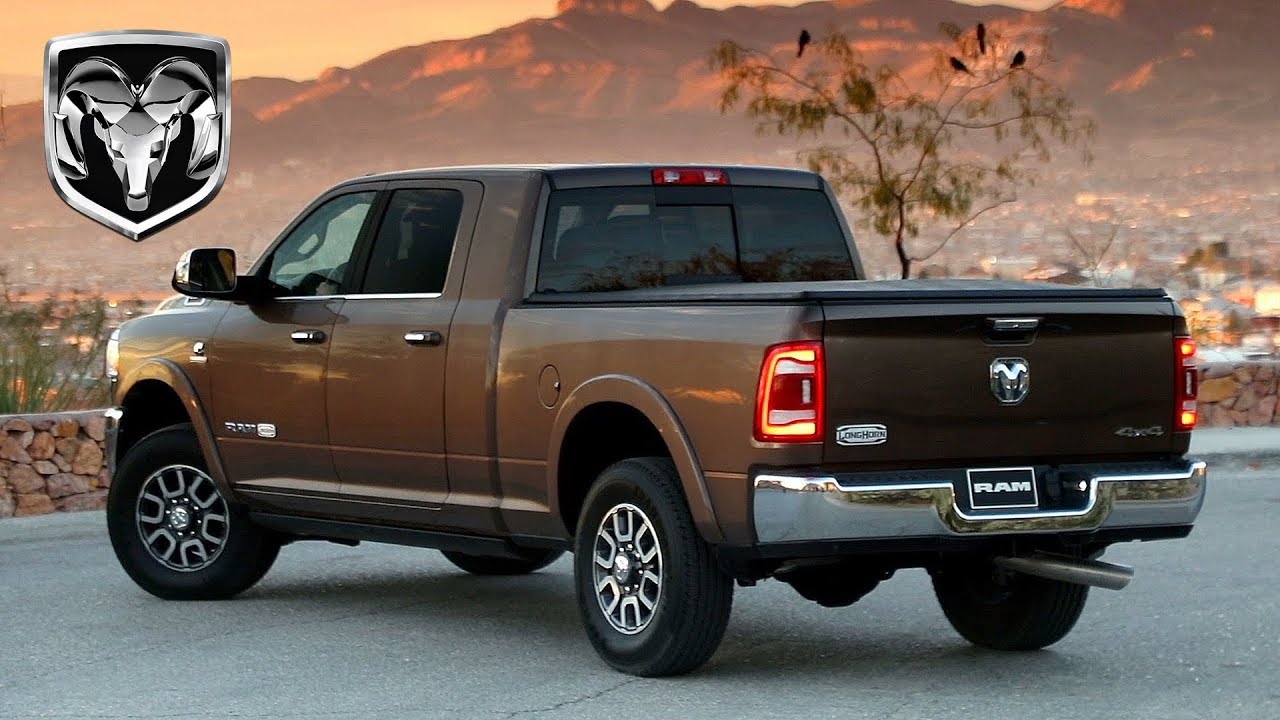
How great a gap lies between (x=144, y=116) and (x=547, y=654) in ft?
51.7

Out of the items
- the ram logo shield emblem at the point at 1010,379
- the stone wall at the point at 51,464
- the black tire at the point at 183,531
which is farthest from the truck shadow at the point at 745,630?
the stone wall at the point at 51,464

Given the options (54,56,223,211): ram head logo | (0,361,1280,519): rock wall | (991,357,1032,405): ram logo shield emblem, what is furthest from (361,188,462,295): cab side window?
(54,56,223,211): ram head logo

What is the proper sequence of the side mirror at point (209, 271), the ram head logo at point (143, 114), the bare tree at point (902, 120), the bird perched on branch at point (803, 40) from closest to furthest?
1. the side mirror at point (209, 271)
2. the bird perched on branch at point (803, 40)
3. the ram head logo at point (143, 114)
4. the bare tree at point (902, 120)

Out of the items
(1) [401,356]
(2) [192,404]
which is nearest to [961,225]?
(2) [192,404]

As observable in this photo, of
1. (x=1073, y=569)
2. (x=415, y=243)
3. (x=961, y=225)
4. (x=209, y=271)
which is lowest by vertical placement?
(x=961, y=225)

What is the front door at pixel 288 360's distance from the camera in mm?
9891

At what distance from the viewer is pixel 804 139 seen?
84.0ft

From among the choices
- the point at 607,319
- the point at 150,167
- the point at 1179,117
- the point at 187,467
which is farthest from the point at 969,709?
the point at 1179,117

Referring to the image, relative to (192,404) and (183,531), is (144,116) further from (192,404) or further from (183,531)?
(192,404)

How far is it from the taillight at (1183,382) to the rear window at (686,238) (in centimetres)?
192

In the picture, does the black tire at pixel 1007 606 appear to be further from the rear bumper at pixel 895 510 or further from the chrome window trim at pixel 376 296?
the chrome window trim at pixel 376 296

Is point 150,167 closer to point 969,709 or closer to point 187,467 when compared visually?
point 187,467

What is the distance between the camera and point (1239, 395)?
20.9 m

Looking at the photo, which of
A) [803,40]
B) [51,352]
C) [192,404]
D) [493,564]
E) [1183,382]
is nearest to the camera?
[1183,382]
